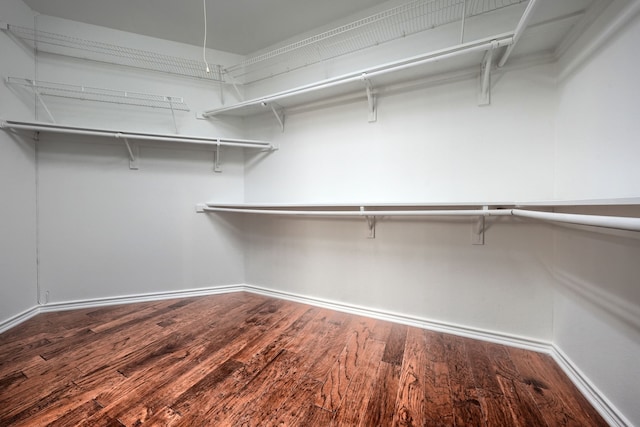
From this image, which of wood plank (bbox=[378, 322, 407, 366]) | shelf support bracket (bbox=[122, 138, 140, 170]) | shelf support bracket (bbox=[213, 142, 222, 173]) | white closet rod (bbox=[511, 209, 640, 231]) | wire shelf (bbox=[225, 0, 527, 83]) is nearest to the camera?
white closet rod (bbox=[511, 209, 640, 231])

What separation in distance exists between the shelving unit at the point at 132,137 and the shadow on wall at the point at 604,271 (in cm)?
217

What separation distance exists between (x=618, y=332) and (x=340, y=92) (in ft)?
6.58

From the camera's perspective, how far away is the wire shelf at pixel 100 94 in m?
1.86

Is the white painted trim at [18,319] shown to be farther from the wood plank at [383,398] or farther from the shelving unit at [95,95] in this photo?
the wood plank at [383,398]

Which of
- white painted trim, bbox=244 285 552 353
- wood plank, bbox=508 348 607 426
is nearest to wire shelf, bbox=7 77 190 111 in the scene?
white painted trim, bbox=244 285 552 353

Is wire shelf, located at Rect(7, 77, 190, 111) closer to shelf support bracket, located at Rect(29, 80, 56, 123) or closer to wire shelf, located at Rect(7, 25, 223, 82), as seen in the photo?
shelf support bracket, located at Rect(29, 80, 56, 123)

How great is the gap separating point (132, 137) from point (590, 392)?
320 cm

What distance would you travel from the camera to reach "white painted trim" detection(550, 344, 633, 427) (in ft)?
3.04

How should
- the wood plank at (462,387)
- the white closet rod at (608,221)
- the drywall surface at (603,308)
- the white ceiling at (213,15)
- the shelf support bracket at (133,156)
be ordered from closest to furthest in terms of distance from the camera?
the white closet rod at (608,221), the drywall surface at (603,308), the wood plank at (462,387), the white ceiling at (213,15), the shelf support bracket at (133,156)

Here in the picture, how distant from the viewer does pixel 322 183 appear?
2.07 meters

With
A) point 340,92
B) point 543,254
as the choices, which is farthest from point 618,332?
point 340,92

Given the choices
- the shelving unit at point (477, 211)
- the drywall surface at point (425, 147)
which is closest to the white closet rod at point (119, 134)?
the drywall surface at point (425, 147)

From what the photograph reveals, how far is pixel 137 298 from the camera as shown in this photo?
2.18 metres

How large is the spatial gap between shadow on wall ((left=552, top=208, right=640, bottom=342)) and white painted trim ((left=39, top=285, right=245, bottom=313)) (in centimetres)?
248
